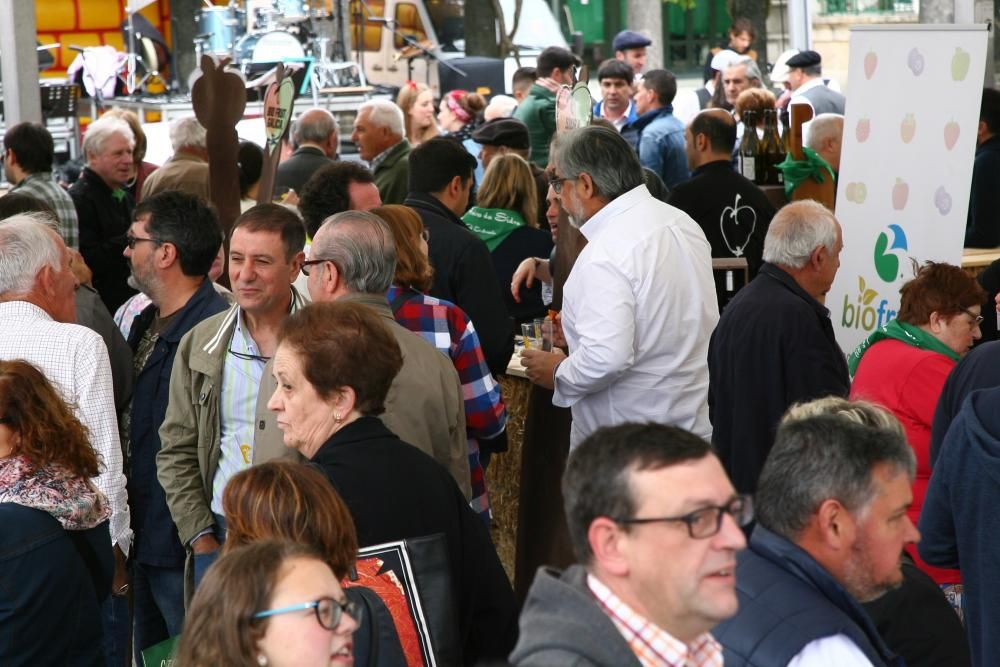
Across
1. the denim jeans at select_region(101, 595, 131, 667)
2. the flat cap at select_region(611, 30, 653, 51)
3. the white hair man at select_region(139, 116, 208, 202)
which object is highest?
the flat cap at select_region(611, 30, 653, 51)

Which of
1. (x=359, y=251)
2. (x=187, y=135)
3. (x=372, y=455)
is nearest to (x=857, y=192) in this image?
(x=359, y=251)

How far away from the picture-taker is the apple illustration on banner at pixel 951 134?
5457 millimetres

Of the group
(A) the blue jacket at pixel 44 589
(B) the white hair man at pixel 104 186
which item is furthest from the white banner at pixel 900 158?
(A) the blue jacket at pixel 44 589

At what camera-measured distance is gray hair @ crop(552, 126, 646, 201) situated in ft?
13.7

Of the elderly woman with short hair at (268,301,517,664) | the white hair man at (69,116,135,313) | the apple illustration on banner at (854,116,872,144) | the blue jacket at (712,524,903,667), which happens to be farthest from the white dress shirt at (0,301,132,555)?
the apple illustration on banner at (854,116,872,144)

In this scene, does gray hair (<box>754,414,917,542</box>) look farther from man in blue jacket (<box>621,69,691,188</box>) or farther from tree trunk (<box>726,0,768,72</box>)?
tree trunk (<box>726,0,768,72</box>)

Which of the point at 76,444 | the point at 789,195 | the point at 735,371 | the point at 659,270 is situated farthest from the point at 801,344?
the point at 789,195

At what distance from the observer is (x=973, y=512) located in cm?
339

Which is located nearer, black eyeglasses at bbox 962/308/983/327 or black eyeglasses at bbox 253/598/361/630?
black eyeglasses at bbox 253/598/361/630

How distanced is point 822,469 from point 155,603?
2.35 meters

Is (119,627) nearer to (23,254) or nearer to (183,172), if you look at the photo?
(23,254)

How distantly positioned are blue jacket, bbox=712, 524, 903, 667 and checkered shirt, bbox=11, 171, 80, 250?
4.74 meters

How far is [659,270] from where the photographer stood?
4.07 metres

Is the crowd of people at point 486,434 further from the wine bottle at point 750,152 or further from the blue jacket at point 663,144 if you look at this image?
the blue jacket at point 663,144
